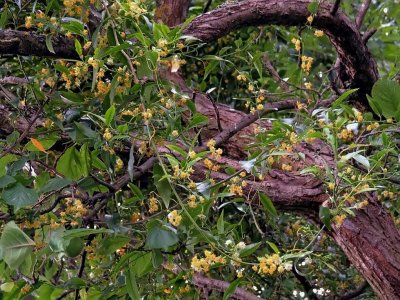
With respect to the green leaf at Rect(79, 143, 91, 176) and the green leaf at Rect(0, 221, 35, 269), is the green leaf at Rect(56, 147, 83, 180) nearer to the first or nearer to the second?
the green leaf at Rect(79, 143, 91, 176)

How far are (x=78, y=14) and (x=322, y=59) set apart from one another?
1.12 metres

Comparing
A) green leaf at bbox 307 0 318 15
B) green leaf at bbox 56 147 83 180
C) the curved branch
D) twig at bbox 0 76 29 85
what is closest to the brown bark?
the curved branch

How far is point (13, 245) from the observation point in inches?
35.4

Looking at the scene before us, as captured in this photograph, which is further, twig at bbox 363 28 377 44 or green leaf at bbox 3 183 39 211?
twig at bbox 363 28 377 44

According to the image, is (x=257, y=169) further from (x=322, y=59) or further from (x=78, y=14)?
(x=322, y=59)

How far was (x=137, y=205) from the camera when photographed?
133cm

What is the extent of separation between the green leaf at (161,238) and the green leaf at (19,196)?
7.7 inches

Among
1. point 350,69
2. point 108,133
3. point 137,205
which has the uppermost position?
point 108,133

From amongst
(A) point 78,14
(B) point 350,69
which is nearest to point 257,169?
(A) point 78,14

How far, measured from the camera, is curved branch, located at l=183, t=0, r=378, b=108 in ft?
4.85

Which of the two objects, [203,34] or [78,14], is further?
[203,34]

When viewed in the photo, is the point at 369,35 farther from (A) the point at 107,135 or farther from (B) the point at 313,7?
(A) the point at 107,135

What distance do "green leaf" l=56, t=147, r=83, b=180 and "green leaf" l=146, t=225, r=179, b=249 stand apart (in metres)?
0.27

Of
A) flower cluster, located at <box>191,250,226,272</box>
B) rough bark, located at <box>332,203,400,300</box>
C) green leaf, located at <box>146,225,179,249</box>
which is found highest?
green leaf, located at <box>146,225,179,249</box>
